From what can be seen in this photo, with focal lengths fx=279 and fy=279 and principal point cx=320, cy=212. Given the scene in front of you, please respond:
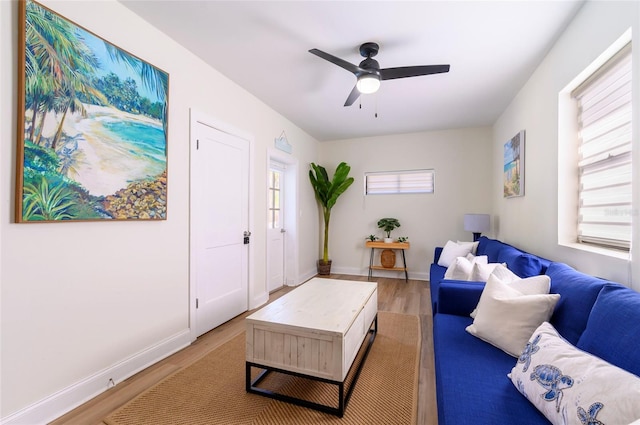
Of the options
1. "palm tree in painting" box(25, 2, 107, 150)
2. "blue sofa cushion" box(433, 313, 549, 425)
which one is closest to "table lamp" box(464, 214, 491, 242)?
"blue sofa cushion" box(433, 313, 549, 425)

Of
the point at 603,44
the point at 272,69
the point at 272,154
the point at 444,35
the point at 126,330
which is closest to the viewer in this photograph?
the point at 603,44

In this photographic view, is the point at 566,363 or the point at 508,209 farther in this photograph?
the point at 508,209

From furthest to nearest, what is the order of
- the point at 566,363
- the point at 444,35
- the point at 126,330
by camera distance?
the point at 444,35
the point at 126,330
the point at 566,363

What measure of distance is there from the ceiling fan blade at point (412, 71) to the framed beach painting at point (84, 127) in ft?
5.97

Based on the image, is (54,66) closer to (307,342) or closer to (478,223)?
(307,342)

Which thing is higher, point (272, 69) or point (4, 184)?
point (272, 69)

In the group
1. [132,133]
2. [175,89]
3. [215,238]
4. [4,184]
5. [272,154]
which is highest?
[175,89]

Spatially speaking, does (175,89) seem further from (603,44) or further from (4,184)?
(603,44)

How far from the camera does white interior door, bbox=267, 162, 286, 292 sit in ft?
13.6

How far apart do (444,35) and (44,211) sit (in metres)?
2.94

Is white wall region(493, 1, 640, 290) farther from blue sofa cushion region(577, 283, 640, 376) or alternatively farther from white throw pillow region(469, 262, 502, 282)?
white throw pillow region(469, 262, 502, 282)

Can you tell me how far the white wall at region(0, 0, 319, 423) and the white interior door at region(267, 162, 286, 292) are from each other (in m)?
1.55

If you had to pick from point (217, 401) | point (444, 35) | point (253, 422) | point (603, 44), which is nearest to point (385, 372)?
point (253, 422)

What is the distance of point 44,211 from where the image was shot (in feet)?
5.01
